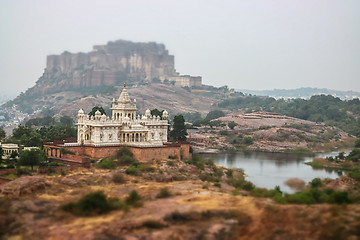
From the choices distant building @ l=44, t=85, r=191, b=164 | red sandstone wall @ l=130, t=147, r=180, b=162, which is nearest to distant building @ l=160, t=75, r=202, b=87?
distant building @ l=44, t=85, r=191, b=164

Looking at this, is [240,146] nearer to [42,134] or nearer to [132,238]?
[42,134]

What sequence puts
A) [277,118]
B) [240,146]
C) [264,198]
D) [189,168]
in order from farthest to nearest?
[277,118], [240,146], [189,168], [264,198]

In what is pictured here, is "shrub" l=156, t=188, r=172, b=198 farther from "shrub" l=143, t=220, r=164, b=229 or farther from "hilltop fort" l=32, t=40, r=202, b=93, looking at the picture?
"hilltop fort" l=32, t=40, r=202, b=93

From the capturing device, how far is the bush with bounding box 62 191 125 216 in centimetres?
3288

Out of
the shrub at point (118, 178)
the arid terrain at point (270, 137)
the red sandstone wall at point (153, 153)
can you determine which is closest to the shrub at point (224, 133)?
the arid terrain at point (270, 137)

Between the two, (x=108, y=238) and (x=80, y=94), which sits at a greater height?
(x=80, y=94)

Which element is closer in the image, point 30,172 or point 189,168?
point 30,172

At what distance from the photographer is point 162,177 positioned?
4619 centimetres

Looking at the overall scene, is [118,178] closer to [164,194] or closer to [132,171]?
[132,171]

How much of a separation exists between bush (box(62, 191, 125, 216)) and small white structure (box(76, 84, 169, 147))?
731 inches

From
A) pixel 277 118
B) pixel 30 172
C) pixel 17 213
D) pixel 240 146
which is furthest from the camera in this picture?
pixel 277 118

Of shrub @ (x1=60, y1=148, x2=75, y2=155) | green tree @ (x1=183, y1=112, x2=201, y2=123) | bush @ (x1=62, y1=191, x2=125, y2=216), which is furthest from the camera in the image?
green tree @ (x1=183, y1=112, x2=201, y2=123)

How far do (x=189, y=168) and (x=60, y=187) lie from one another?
46.0 feet

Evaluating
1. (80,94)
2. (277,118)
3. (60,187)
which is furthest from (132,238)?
(80,94)
